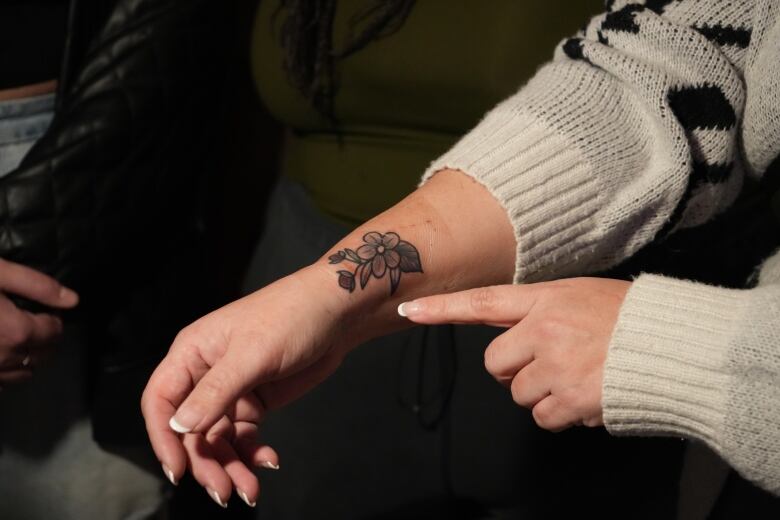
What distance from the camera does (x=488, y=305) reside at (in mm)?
733

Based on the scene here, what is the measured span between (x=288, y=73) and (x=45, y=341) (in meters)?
0.50

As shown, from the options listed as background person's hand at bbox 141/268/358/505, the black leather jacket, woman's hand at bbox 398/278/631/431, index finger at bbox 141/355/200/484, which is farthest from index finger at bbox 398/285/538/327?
the black leather jacket

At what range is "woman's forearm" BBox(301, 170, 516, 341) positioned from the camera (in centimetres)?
79

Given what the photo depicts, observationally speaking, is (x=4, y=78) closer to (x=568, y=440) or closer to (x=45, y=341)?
(x=45, y=341)

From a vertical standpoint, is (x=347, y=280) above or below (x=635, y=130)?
below

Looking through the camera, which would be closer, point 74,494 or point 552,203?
point 552,203

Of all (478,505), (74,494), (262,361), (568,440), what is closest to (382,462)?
(478,505)

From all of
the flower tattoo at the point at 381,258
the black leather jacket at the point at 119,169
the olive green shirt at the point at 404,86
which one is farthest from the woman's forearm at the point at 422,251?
the black leather jacket at the point at 119,169

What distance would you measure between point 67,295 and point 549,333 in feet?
2.18

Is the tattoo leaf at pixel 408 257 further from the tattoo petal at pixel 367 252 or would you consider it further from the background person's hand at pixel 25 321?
the background person's hand at pixel 25 321

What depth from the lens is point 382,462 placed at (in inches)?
48.7

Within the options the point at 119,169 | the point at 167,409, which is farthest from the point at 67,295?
the point at 167,409

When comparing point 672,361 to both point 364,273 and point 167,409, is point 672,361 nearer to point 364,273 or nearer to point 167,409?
point 364,273

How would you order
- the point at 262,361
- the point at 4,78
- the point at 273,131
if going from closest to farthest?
the point at 262,361 → the point at 4,78 → the point at 273,131
